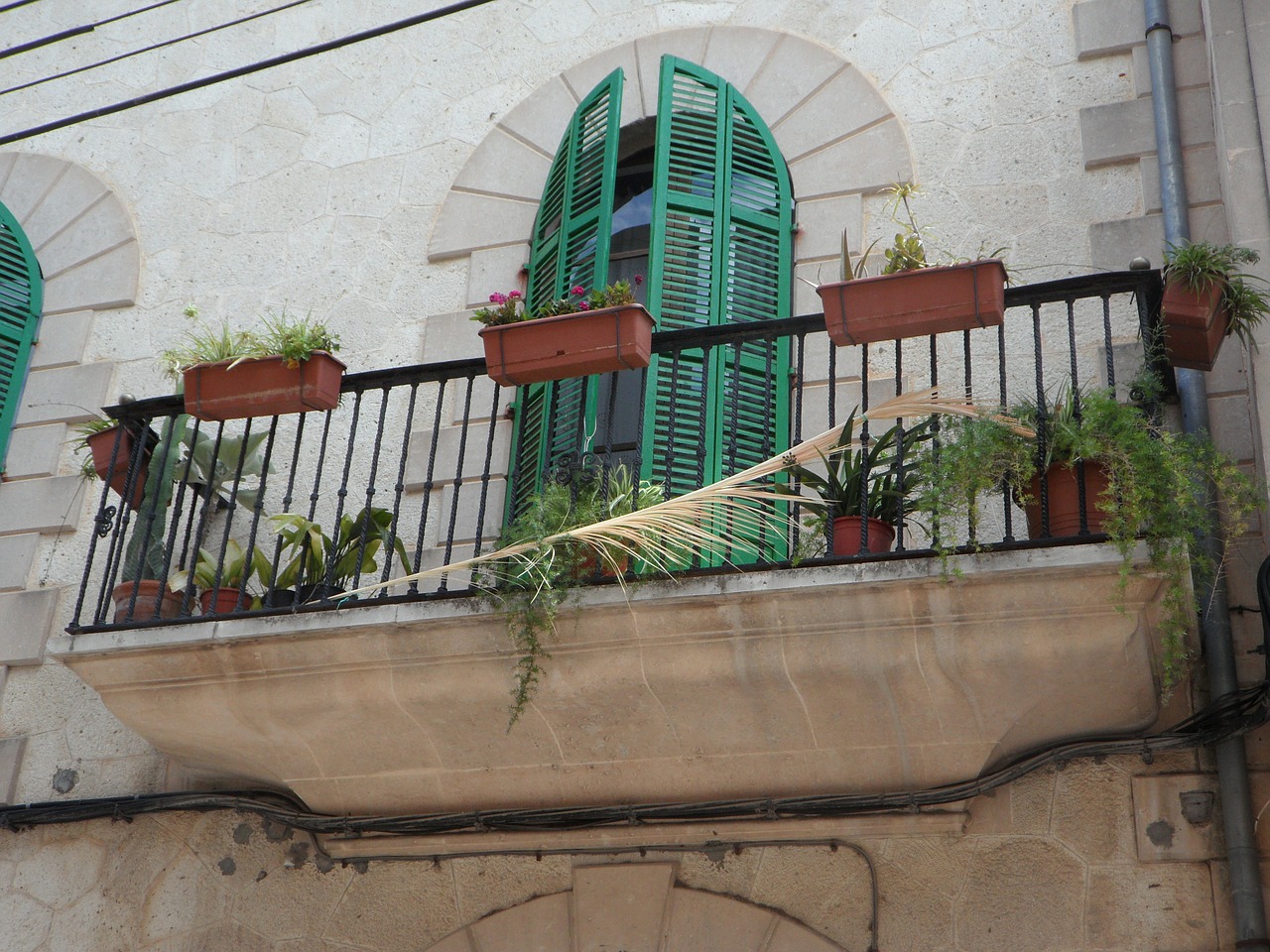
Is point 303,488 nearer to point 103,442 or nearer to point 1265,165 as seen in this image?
point 103,442

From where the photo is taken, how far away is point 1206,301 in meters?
4.90

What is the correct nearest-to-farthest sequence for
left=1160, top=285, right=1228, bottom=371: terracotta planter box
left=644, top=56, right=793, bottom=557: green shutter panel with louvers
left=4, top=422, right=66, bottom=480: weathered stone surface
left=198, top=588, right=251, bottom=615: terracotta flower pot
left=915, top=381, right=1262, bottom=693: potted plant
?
left=915, top=381, right=1262, bottom=693: potted plant < left=1160, top=285, right=1228, bottom=371: terracotta planter box < left=198, top=588, right=251, bottom=615: terracotta flower pot < left=644, top=56, right=793, bottom=557: green shutter panel with louvers < left=4, top=422, right=66, bottom=480: weathered stone surface

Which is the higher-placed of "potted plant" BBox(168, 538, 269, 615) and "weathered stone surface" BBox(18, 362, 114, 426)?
"weathered stone surface" BBox(18, 362, 114, 426)

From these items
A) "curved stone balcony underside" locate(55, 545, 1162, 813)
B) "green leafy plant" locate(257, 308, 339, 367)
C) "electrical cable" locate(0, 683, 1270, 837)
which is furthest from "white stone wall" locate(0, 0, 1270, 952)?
"green leafy plant" locate(257, 308, 339, 367)

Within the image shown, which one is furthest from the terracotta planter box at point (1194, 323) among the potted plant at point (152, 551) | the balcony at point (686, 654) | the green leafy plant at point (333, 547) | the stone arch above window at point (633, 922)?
the potted plant at point (152, 551)

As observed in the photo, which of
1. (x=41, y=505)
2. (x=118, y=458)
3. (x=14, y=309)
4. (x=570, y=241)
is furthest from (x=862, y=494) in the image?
(x=14, y=309)

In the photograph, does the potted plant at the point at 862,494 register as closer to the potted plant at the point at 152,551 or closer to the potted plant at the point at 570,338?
the potted plant at the point at 570,338

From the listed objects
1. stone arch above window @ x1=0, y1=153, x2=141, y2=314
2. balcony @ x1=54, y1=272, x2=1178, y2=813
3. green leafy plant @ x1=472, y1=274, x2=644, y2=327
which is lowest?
balcony @ x1=54, y1=272, x2=1178, y2=813

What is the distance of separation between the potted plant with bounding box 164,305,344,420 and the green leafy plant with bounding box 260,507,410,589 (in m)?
0.45

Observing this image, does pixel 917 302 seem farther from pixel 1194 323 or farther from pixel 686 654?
pixel 686 654

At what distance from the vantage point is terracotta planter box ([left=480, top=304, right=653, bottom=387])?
529 cm

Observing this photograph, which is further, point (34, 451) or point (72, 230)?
point (72, 230)

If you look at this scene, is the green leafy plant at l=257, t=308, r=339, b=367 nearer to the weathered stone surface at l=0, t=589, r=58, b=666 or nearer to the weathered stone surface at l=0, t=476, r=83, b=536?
the weathered stone surface at l=0, t=476, r=83, b=536

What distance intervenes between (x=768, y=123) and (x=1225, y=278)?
259 centimetres
